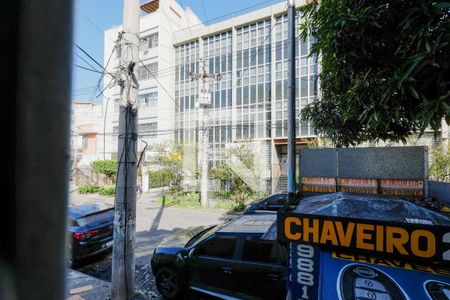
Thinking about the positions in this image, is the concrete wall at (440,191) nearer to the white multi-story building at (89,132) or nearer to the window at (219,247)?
the window at (219,247)

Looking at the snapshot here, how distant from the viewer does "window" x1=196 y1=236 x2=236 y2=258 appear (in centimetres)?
493

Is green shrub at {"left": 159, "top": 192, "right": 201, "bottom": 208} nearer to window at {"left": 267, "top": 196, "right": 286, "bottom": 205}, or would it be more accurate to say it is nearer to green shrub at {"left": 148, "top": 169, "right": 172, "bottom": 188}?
green shrub at {"left": 148, "top": 169, "right": 172, "bottom": 188}

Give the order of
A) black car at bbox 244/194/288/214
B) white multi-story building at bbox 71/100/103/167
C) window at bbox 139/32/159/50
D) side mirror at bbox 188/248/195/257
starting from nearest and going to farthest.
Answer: side mirror at bbox 188/248/195/257
black car at bbox 244/194/288/214
window at bbox 139/32/159/50
white multi-story building at bbox 71/100/103/167

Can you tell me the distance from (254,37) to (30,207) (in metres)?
26.0

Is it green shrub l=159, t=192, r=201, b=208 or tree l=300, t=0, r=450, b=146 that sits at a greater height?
tree l=300, t=0, r=450, b=146

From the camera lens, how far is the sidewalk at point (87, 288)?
5363 millimetres

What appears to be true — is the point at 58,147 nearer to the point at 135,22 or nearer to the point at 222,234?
the point at 222,234

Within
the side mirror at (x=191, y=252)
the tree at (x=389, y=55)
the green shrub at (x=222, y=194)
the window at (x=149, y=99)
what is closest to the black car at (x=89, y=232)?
the side mirror at (x=191, y=252)

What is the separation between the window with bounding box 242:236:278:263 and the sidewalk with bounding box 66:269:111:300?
286 cm

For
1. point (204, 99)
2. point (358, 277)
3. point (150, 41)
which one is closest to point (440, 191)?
point (358, 277)

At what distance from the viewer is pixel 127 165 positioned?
5.20 metres

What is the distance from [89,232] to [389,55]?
726 cm

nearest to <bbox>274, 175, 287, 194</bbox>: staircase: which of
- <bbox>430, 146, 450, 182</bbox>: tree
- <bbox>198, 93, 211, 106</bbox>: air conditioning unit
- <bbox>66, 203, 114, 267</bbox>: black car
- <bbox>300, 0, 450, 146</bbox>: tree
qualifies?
<bbox>198, 93, 211, 106</bbox>: air conditioning unit

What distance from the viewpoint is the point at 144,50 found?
93.9 feet
